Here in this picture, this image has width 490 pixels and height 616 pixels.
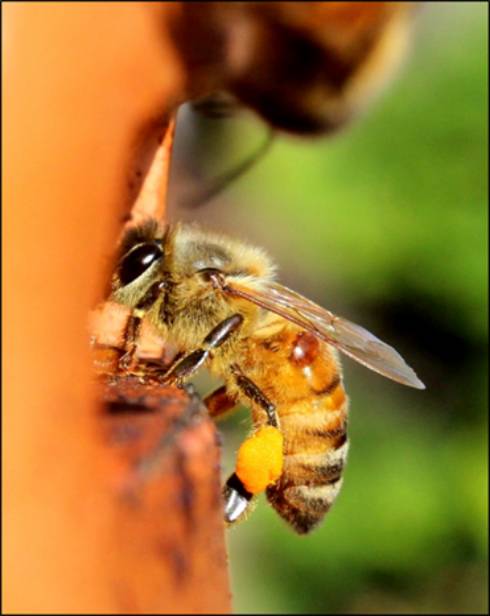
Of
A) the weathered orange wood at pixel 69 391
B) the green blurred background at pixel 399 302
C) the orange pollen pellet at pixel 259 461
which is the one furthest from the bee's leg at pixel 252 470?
the green blurred background at pixel 399 302

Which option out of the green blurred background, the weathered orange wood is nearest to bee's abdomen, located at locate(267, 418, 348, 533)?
the weathered orange wood

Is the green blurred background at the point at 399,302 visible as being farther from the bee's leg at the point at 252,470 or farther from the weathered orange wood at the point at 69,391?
the weathered orange wood at the point at 69,391

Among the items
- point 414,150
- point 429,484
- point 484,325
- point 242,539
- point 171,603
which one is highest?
point 171,603

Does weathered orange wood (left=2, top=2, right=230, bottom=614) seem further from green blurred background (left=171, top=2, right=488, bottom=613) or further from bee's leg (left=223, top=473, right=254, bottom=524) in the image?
green blurred background (left=171, top=2, right=488, bottom=613)

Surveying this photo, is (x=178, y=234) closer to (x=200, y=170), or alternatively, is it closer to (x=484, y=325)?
(x=200, y=170)

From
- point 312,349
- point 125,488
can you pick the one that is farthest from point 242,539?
point 125,488

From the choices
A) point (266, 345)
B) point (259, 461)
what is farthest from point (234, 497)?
point (266, 345)
